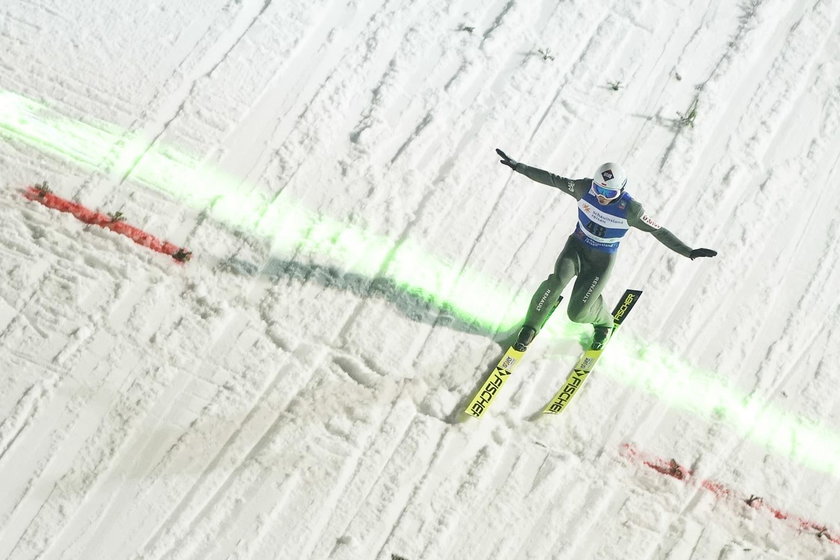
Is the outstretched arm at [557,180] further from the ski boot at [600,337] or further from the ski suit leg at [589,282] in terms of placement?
the ski boot at [600,337]

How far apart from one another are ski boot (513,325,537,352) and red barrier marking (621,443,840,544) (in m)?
1.02

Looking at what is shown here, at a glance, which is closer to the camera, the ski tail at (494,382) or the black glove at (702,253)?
the black glove at (702,253)

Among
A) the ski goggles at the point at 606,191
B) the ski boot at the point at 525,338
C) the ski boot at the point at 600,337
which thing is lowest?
the ski boot at the point at 525,338

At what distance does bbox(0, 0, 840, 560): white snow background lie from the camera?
5410 mm

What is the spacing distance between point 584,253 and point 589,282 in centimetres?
22

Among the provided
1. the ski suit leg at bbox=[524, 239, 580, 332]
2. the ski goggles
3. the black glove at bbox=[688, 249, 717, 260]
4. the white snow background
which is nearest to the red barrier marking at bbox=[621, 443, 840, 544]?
the white snow background

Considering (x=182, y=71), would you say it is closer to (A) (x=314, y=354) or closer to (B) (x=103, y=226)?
(B) (x=103, y=226)

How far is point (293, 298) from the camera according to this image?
6.12 metres

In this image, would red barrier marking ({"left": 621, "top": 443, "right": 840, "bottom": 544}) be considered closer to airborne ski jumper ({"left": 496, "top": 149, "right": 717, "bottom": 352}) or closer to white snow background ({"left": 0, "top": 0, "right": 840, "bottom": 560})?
white snow background ({"left": 0, "top": 0, "right": 840, "bottom": 560})

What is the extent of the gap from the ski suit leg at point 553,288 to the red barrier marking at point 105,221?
8.74ft

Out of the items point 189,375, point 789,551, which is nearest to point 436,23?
point 189,375

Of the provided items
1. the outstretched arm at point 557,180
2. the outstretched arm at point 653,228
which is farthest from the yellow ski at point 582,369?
the outstretched arm at point 557,180

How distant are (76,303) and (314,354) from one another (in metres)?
1.76

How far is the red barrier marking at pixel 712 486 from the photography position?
5684mm
